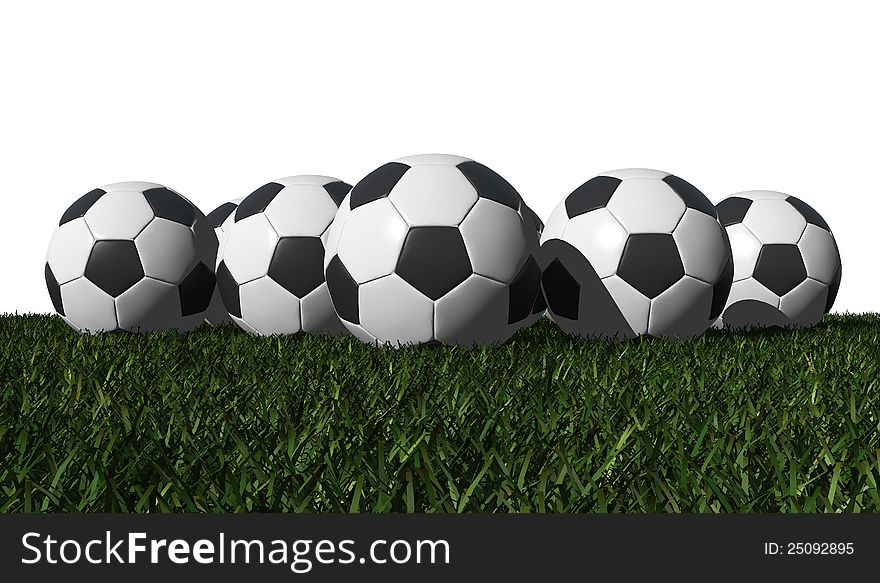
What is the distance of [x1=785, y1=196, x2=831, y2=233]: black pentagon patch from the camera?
23.6 ft

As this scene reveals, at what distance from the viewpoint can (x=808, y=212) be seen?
23.9 ft

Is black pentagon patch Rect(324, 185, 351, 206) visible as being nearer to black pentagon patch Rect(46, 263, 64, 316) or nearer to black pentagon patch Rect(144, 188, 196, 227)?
black pentagon patch Rect(144, 188, 196, 227)

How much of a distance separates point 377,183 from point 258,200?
152 centimetres

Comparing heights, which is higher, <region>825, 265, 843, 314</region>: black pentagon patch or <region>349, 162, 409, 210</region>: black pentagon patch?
<region>349, 162, 409, 210</region>: black pentagon patch

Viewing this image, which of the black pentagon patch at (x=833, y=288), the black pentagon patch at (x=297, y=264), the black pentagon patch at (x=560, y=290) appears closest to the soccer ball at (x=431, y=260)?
the black pentagon patch at (x=560, y=290)

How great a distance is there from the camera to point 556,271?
5641mm

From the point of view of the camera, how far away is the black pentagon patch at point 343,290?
484 cm

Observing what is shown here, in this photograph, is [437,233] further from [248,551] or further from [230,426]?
[248,551]

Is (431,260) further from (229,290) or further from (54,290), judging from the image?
(54,290)

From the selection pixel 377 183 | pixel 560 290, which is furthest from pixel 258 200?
pixel 560 290

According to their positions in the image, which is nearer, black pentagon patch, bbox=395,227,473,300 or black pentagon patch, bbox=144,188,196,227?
black pentagon patch, bbox=395,227,473,300

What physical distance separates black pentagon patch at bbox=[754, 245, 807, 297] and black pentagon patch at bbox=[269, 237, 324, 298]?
4.02 m

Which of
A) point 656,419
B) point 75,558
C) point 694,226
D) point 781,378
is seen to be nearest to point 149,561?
point 75,558

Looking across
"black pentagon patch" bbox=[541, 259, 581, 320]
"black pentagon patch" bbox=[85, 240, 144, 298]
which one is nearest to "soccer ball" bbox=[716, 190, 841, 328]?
"black pentagon patch" bbox=[541, 259, 581, 320]
